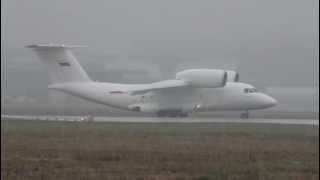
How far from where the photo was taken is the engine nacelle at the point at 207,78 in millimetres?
45812

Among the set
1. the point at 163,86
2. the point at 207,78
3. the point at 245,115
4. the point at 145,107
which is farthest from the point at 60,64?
the point at 245,115

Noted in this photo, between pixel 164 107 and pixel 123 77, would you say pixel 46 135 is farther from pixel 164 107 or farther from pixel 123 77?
pixel 123 77

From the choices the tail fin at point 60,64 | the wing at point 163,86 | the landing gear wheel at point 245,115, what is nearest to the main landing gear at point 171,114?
the wing at point 163,86

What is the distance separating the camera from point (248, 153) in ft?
60.8

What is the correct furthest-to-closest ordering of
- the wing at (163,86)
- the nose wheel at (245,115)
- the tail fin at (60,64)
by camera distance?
the tail fin at (60,64)
the nose wheel at (245,115)
the wing at (163,86)

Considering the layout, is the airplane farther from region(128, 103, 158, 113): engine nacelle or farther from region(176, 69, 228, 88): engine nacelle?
region(176, 69, 228, 88): engine nacelle

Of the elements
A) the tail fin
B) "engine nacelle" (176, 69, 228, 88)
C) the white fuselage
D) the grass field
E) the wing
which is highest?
the tail fin

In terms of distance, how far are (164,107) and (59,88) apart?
263 inches

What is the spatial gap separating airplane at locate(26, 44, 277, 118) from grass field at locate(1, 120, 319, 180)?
23271mm

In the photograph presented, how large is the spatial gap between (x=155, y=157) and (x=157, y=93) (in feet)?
105

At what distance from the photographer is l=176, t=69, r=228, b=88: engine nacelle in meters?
45.8

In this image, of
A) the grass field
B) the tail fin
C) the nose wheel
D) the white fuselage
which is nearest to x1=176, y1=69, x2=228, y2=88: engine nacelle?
the white fuselage

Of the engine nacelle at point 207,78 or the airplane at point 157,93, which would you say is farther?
the airplane at point 157,93

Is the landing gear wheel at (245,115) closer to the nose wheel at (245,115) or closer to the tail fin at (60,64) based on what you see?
the nose wheel at (245,115)
